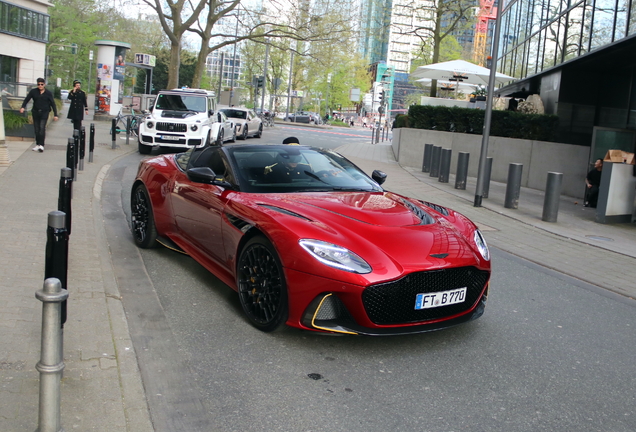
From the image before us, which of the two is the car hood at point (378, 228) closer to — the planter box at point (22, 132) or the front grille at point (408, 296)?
the front grille at point (408, 296)

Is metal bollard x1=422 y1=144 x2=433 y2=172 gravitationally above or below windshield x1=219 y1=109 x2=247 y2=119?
below

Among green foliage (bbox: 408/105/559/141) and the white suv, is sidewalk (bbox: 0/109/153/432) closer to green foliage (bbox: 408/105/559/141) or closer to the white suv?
the white suv

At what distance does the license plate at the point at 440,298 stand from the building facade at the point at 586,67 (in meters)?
10.6

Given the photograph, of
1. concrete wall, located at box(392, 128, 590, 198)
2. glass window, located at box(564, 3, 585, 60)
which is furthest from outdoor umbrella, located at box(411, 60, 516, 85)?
glass window, located at box(564, 3, 585, 60)

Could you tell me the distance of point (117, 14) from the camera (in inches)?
1481

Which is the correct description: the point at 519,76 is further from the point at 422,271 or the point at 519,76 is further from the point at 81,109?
the point at 422,271

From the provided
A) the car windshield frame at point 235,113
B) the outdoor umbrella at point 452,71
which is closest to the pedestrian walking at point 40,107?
the car windshield frame at point 235,113

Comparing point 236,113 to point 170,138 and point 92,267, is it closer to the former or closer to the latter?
point 170,138

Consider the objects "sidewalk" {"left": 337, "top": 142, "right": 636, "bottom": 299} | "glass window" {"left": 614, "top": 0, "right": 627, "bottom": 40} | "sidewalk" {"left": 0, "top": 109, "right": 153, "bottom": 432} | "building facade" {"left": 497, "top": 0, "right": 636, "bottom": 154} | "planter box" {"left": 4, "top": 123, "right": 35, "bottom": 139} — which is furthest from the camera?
"planter box" {"left": 4, "top": 123, "right": 35, "bottom": 139}

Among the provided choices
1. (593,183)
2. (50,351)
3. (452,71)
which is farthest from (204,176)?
(452,71)

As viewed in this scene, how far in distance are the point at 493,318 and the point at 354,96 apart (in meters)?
45.6

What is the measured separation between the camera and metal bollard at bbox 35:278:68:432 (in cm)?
277

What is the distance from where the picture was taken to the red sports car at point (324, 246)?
4.38 metres

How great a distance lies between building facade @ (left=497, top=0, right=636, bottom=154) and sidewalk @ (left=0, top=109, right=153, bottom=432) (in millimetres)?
11341
